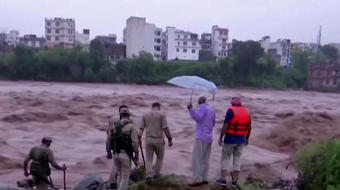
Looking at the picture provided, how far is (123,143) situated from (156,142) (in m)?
0.79

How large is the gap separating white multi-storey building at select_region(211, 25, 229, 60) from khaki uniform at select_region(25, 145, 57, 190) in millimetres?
81842

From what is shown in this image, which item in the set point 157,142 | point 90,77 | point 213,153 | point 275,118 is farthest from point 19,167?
point 90,77

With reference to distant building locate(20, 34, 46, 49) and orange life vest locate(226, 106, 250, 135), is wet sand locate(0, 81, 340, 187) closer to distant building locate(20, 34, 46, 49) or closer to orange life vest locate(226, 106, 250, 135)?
orange life vest locate(226, 106, 250, 135)

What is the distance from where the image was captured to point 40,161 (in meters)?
7.65

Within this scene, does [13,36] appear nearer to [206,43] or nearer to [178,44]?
[178,44]

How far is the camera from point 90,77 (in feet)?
190

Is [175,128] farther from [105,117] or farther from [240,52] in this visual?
[240,52]

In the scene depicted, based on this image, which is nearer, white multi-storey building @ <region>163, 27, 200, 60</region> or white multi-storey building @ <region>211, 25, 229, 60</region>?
white multi-storey building @ <region>163, 27, 200, 60</region>

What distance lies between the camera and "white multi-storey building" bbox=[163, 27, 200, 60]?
82562 millimetres

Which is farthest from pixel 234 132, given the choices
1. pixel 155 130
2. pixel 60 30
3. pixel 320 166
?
pixel 60 30

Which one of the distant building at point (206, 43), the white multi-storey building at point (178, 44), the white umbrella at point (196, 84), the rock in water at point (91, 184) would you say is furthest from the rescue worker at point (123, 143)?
the distant building at point (206, 43)

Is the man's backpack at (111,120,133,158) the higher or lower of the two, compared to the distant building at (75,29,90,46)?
lower

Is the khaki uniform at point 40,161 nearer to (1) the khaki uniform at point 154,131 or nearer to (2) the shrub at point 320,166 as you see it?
(1) the khaki uniform at point 154,131

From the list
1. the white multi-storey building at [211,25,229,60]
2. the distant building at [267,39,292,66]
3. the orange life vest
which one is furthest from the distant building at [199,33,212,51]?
the orange life vest
